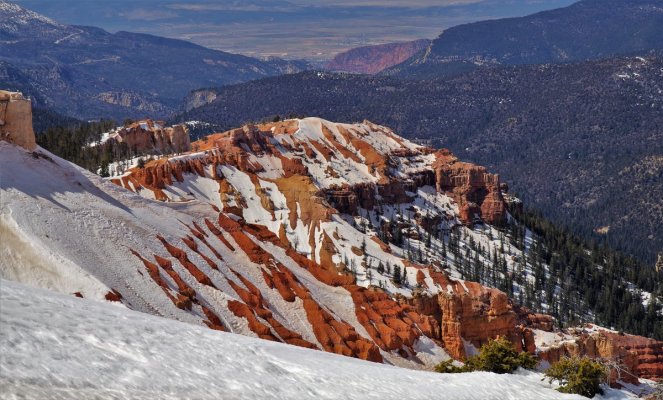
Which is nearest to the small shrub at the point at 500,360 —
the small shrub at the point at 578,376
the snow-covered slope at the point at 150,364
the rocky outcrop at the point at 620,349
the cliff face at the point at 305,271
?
the small shrub at the point at 578,376

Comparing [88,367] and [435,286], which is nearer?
[88,367]

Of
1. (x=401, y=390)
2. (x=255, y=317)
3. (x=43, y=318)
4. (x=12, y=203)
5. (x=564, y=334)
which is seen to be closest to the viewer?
(x=43, y=318)

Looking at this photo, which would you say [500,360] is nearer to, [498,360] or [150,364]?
[498,360]

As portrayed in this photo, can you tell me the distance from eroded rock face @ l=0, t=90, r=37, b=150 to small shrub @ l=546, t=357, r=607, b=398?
53.7m

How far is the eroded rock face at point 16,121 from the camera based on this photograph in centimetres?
8662

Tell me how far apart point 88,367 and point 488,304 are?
84778 millimetres

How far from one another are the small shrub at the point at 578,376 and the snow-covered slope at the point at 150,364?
213 inches

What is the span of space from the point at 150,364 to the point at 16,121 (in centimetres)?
5666

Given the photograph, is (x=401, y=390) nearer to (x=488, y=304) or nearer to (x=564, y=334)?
(x=488, y=304)

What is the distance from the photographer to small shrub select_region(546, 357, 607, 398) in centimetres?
5319

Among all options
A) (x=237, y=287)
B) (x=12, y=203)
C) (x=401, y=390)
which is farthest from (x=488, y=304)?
(x=401, y=390)

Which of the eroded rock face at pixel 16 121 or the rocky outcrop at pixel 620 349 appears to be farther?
the rocky outcrop at pixel 620 349

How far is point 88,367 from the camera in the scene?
33.5 metres

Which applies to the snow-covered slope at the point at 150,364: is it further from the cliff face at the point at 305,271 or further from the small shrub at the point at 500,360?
the cliff face at the point at 305,271
